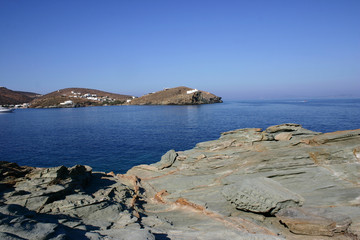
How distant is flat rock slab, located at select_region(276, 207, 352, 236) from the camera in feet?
35.3

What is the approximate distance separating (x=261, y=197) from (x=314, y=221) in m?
2.91

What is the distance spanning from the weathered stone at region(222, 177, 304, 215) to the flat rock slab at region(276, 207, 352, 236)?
1.62ft

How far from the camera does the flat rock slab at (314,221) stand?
1077 centimetres

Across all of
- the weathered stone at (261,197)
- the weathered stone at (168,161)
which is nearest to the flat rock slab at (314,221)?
the weathered stone at (261,197)

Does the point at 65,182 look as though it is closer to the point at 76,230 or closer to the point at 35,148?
the point at 76,230

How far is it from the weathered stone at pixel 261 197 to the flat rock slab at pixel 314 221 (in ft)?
1.62

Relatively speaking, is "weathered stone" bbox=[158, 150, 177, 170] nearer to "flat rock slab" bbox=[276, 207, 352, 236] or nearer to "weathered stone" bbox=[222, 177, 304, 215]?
"weathered stone" bbox=[222, 177, 304, 215]

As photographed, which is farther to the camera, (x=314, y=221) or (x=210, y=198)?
(x=210, y=198)

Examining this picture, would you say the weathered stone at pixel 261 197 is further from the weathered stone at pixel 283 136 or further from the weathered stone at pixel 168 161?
the weathered stone at pixel 168 161

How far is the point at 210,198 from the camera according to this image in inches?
651

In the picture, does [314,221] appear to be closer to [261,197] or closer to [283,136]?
[261,197]

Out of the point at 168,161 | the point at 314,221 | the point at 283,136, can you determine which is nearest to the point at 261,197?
the point at 314,221

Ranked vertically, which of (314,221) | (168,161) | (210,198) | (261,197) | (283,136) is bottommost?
(210,198)

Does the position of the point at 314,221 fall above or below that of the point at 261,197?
below
